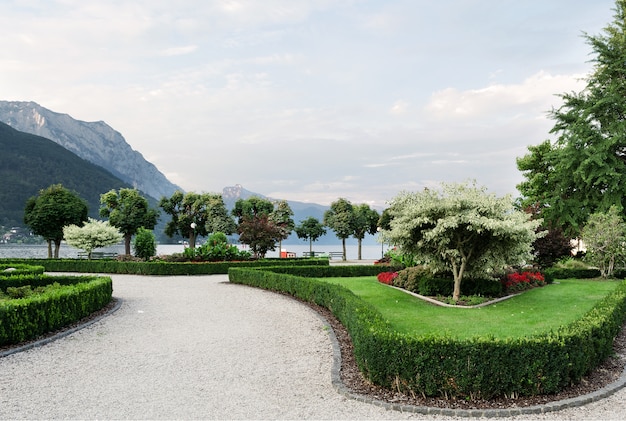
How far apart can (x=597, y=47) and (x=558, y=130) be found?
5795 millimetres

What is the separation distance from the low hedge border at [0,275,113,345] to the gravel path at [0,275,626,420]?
2.05 ft

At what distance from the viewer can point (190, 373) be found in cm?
754

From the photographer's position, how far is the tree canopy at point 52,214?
44344 mm

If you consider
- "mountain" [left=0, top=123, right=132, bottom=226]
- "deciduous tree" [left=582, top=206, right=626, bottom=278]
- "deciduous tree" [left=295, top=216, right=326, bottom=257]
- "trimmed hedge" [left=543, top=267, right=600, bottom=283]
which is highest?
"mountain" [left=0, top=123, right=132, bottom=226]

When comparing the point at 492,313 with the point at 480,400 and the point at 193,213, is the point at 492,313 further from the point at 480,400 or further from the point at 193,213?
the point at 193,213

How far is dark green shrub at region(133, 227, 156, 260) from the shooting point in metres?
31.8

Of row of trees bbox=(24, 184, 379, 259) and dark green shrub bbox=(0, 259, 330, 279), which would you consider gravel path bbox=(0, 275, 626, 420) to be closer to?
dark green shrub bbox=(0, 259, 330, 279)

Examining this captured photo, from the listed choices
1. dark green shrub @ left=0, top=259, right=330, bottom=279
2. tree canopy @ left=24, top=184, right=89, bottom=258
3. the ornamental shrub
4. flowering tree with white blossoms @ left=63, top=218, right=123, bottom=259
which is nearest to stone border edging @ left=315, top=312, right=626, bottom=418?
the ornamental shrub

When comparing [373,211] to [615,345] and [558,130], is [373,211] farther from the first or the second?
[615,345]

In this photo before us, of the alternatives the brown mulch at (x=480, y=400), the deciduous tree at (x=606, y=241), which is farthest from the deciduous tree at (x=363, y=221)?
the brown mulch at (x=480, y=400)

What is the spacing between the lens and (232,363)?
26.6 ft

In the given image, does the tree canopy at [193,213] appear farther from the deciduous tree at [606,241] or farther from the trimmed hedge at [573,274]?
the deciduous tree at [606,241]

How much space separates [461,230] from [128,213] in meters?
41.5

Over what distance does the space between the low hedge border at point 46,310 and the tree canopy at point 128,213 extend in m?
35.8
